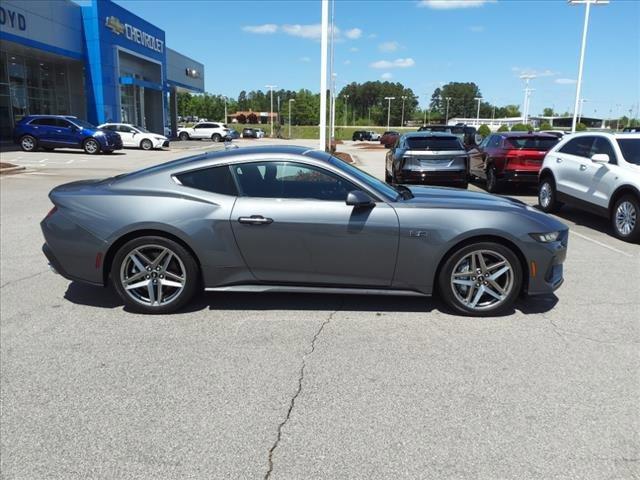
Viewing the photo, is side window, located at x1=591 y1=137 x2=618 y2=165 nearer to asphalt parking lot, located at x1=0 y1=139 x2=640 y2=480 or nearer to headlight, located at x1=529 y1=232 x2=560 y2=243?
asphalt parking lot, located at x1=0 y1=139 x2=640 y2=480

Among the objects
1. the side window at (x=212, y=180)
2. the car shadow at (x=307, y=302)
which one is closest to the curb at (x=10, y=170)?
the car shadow at (x=307, y=302)

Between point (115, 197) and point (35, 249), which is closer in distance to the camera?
point (115, 197)

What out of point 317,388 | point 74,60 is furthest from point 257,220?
point 74,60

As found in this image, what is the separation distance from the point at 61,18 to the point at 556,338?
116 ft

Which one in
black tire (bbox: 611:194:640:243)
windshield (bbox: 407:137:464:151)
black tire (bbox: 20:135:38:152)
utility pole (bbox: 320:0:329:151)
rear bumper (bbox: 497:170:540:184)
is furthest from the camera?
black tire (bbox: 20:135:38:152)

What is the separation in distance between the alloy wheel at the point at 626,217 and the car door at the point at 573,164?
3.54ft

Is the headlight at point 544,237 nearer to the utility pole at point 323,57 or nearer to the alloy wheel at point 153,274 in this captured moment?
the alloy wheel at point 153,274

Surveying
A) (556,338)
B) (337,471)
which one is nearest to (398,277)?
(556,338)

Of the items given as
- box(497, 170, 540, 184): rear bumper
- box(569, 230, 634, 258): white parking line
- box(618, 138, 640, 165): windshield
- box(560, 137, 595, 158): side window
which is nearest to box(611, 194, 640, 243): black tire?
box(569, 230, 634, 258): white parking line

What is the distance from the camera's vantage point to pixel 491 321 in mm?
4578

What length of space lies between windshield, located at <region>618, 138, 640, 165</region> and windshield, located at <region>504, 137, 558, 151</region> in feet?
12.7

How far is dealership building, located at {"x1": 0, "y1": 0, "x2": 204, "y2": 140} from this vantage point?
29062mm

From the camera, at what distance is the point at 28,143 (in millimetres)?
26406

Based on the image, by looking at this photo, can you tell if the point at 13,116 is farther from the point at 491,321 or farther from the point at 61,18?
the point at 491,321
